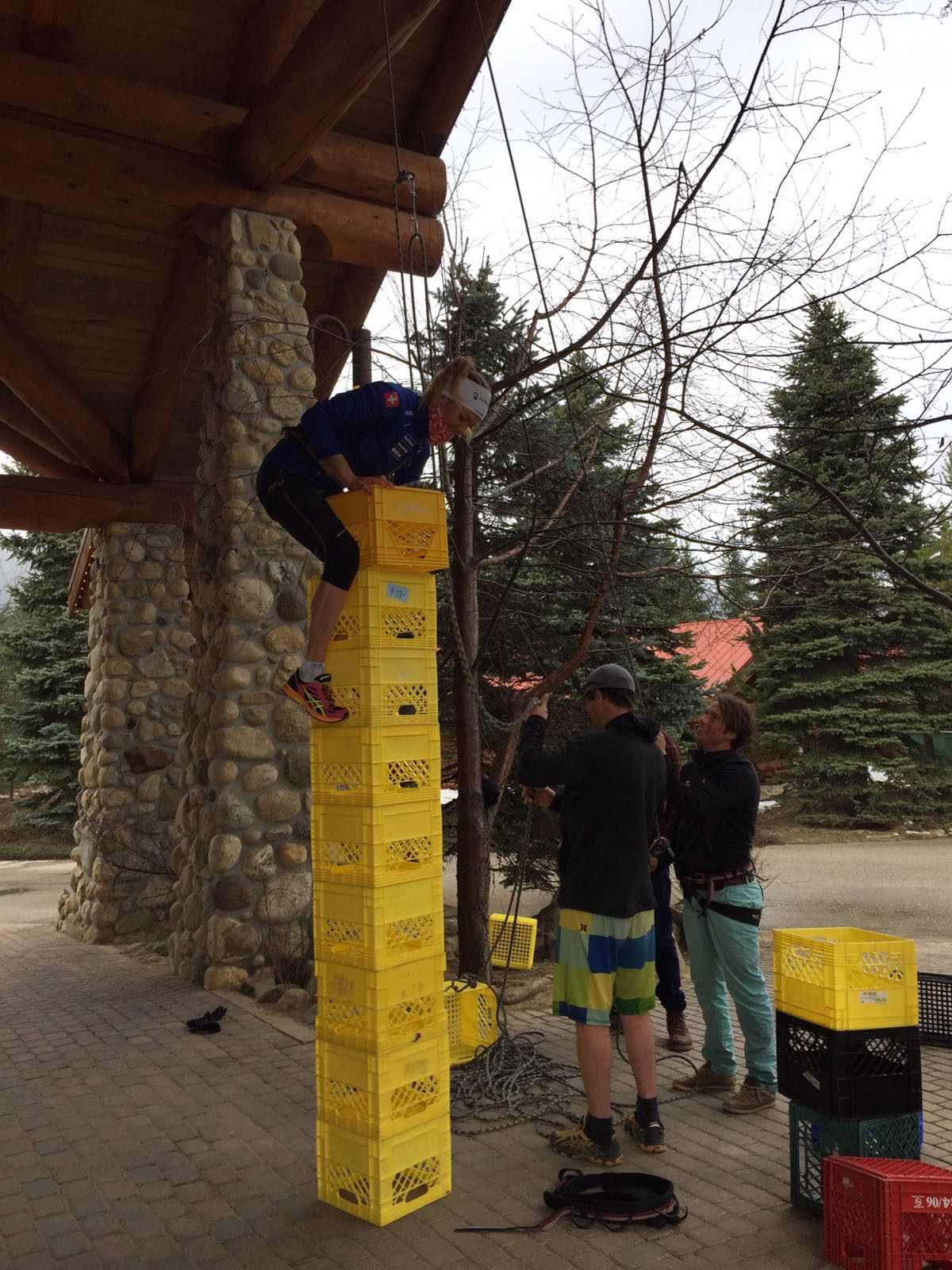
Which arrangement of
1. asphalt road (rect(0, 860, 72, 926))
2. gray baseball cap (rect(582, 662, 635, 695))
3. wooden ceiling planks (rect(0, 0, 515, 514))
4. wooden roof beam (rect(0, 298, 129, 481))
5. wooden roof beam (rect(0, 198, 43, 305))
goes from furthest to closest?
asphalt road (rect(0, 860, 72, 926)) → wooden roof beam (rect(0, 298, 129, 481)) → wooden roof beam (rect(0, 198, 43, 305)) → wooden ceiling planks (rect(0, 0, 515, 514)) → gray baseball cap (rect(582, 662, 635, 695))

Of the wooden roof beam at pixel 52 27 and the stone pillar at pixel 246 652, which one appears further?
the stone pillar at pixel 246 652

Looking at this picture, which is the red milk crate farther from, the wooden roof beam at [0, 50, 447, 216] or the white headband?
the wooden roof beam at [0, 50, 447, 216]

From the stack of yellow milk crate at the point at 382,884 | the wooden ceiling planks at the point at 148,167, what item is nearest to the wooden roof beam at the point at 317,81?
the wooden ceiling planks at the point at 148,167

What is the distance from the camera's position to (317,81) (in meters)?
5.30

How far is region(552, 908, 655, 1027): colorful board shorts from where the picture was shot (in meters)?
3.68

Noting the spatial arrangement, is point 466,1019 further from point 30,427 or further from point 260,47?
point 30,427

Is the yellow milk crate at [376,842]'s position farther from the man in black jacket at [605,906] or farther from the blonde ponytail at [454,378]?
the blonde ponytail at [454,378]

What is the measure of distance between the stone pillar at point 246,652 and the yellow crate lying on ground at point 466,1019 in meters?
1.79

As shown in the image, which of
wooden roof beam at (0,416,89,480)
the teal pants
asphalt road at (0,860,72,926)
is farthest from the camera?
asphalt road at (0,860,72,926)

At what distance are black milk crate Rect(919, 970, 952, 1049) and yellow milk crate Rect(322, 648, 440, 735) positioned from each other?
11.0 feet

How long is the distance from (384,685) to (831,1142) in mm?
2062

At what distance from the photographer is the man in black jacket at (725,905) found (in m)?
4.27

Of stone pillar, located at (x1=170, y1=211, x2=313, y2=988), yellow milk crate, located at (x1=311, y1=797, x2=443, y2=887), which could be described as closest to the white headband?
yellow milk crate, located at (x1=311, y1=797, x2=443, y2=887)

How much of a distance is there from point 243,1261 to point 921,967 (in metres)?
5.69
